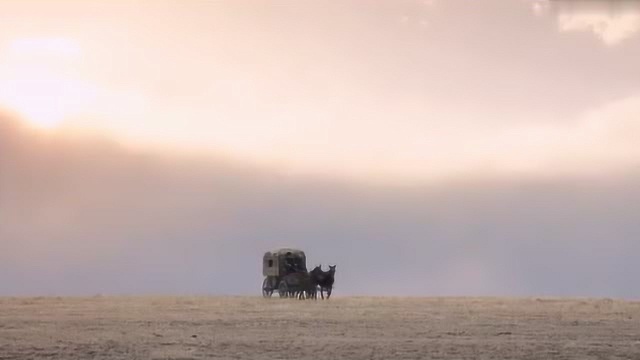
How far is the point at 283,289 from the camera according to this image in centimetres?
5484

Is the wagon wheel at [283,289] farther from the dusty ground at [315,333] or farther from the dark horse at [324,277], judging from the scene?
Result: the dusty ground at [315,333]

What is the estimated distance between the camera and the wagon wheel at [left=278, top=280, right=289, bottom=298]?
54.6m

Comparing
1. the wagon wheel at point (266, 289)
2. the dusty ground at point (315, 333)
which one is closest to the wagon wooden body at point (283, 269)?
the wagon wheel at point (266, 289)

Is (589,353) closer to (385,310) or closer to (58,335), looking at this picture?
(58,335)

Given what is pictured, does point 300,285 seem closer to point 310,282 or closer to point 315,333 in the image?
point 310,282

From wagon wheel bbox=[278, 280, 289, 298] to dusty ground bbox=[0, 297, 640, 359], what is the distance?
A: 27.9ft

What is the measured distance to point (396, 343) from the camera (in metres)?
28.5

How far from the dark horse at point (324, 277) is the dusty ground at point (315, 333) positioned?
22.8 feet

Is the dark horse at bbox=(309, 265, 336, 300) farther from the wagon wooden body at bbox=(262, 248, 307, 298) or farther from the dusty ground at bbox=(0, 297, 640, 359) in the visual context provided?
the dusty ground at bbox=(0, 297, 640, 359)

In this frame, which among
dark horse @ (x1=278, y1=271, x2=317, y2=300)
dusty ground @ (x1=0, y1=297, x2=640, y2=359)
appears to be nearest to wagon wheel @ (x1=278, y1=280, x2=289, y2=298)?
dark horse @ (x1=278, y1=271, x2=317, y2=300)

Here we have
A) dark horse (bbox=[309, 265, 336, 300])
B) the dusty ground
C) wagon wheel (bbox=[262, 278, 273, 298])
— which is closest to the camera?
the dusty ground

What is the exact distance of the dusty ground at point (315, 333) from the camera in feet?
86.9

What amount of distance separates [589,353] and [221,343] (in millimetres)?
9141

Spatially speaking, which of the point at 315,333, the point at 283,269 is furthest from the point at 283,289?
the point at 315,333
